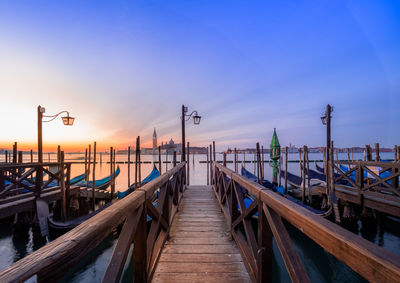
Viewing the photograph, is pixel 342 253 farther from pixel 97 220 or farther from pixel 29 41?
pixel 29 41

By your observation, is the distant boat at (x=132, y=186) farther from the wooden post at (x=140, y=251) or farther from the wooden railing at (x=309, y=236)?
the wooden railing at (x=309, y=236)

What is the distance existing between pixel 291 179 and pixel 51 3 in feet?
49.3

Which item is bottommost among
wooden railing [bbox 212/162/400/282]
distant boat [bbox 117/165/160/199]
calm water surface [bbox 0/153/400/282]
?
calm water surface [bbox 0/153/400/282]

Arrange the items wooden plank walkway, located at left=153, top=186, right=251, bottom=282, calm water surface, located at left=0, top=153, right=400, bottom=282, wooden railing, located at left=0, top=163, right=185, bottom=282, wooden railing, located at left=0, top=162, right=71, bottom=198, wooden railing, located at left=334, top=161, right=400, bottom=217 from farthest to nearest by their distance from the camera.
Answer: wooden railing, located at left=334, top=161, right=400, bottom=217
wooden railing, located at left=0, top=162, right=71, bottom=198
calm water surface, located at left=0, top=153, right=400, bottom=282
wooden plank walkway, located at left=153, top=186, right=251, bottom=282
wooden railing, located at left=0, top=163, right=185, bottom=282

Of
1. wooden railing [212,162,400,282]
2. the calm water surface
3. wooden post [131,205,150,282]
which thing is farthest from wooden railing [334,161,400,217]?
wooden post [131,205,150,282]

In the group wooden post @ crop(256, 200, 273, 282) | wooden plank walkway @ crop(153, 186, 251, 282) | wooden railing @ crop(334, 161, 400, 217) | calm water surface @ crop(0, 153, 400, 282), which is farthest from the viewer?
wooden railing @ crop(334, 161, 400, 217)

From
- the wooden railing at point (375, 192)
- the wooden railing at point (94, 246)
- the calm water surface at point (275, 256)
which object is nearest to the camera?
the wooden railing at point (94, 246)

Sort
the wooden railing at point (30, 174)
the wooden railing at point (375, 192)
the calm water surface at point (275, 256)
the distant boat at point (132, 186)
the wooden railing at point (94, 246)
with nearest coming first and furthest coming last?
the wooden railing at point (94, 246) < the calm water surface at point (275, 256) < the wooden railing at point (30, 174) < the wooden railing at point (375, 192) < the distant boat at point (132, 186)

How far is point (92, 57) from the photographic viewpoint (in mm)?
7418

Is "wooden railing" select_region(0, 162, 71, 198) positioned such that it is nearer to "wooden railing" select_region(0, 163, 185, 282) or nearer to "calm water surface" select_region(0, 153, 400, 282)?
"calm water surface" select_region(0, 153, 400, 282)

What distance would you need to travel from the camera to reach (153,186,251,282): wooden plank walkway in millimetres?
1998

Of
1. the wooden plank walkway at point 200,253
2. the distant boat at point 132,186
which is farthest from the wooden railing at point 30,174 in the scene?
the wooden plank walkway at point 200,253

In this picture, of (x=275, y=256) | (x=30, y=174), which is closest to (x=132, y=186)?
(x=30, y=174)

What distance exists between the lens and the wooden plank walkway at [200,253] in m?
2.00
